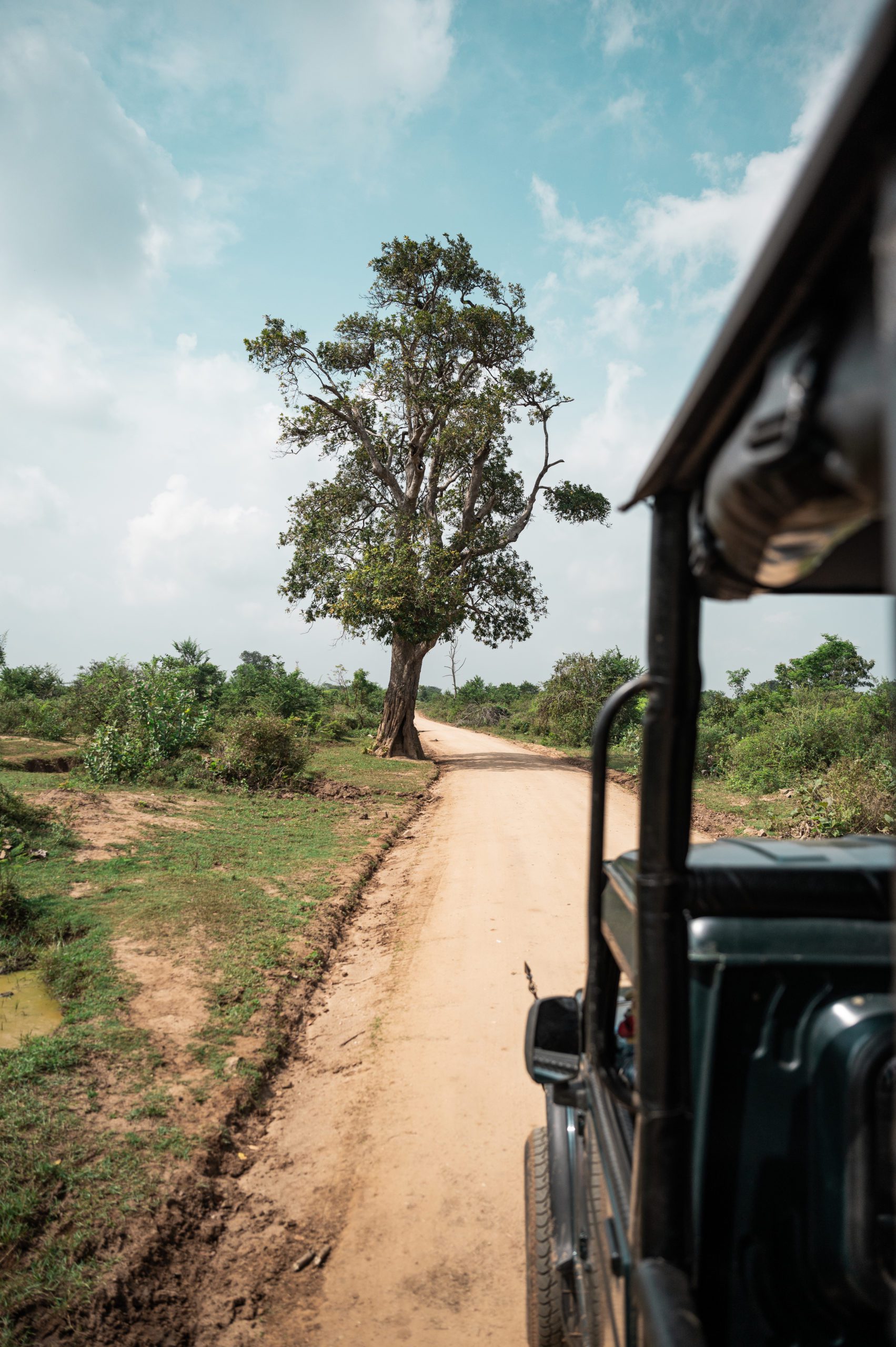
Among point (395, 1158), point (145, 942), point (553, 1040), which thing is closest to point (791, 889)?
point (553, 1040)

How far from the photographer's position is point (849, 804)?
938cm

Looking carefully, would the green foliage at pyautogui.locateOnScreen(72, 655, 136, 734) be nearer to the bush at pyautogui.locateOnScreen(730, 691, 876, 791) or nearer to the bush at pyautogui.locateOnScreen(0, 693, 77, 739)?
the bush at pyautogui.locateOnScreen(0, 693, 77, 739)

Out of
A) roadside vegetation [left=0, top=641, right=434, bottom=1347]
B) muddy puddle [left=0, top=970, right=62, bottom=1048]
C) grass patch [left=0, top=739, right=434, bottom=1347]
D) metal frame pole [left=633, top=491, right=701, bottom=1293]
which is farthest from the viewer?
muddy puddle [left=0, top=970, right=62, bottom=1048]

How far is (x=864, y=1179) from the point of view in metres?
1.30

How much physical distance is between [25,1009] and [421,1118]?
2761mm

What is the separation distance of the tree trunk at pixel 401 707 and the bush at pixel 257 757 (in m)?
7.33

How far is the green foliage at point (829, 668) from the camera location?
23.5m

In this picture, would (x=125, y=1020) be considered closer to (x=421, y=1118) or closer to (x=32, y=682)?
(x=421, y=1118)

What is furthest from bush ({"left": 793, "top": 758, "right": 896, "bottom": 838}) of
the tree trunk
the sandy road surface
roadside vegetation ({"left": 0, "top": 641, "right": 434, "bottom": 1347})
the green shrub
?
the green shrub

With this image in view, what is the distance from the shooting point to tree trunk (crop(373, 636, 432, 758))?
21156 mm

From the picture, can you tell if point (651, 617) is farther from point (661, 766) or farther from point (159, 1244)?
point (159, 1244)

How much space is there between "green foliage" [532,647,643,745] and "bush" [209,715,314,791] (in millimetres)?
14110

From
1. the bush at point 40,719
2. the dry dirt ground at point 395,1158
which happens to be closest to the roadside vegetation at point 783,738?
the dry dirt ground at point 395,1158

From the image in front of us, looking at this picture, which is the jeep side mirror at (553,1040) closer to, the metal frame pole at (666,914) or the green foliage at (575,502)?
the metal frame pole at (666,914)
